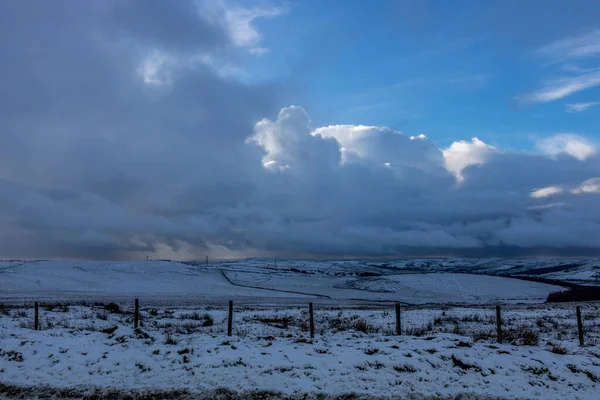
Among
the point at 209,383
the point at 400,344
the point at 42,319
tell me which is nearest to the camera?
the point at 209,383

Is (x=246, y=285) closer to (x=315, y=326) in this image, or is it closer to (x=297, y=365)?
(x=315, y=326)

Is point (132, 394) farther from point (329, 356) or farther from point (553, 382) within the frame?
point (553, 382)

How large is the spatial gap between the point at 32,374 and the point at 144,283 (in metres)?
75.5

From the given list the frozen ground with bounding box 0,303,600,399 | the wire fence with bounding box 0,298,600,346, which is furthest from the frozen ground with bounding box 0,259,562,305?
the frozen ground with bounding box 0,303,600,399

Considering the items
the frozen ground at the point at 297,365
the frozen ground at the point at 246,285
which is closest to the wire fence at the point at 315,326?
the frozen ground at the point at 297,365

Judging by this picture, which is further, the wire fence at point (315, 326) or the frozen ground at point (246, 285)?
the frozen ground at point (246, 285)

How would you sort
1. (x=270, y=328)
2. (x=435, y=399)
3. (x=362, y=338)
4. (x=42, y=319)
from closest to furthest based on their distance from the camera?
(x=435, y=399)
(x=362, y=338)
(x=270, y=328)
(x=42, y=319)

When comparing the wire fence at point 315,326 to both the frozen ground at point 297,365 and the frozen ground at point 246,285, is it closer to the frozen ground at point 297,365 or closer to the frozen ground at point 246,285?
the frozen ground at point 297,365

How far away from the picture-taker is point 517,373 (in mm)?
13609

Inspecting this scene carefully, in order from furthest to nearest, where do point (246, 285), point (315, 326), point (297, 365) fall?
point (246, 285) < point (315, 326) < point (297, 365)

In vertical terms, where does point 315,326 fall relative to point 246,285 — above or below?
above

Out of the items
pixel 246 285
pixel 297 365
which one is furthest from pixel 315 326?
pixel 246 285

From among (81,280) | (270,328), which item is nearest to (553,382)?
(270,328)

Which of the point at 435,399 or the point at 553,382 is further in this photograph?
the point at 553,382
